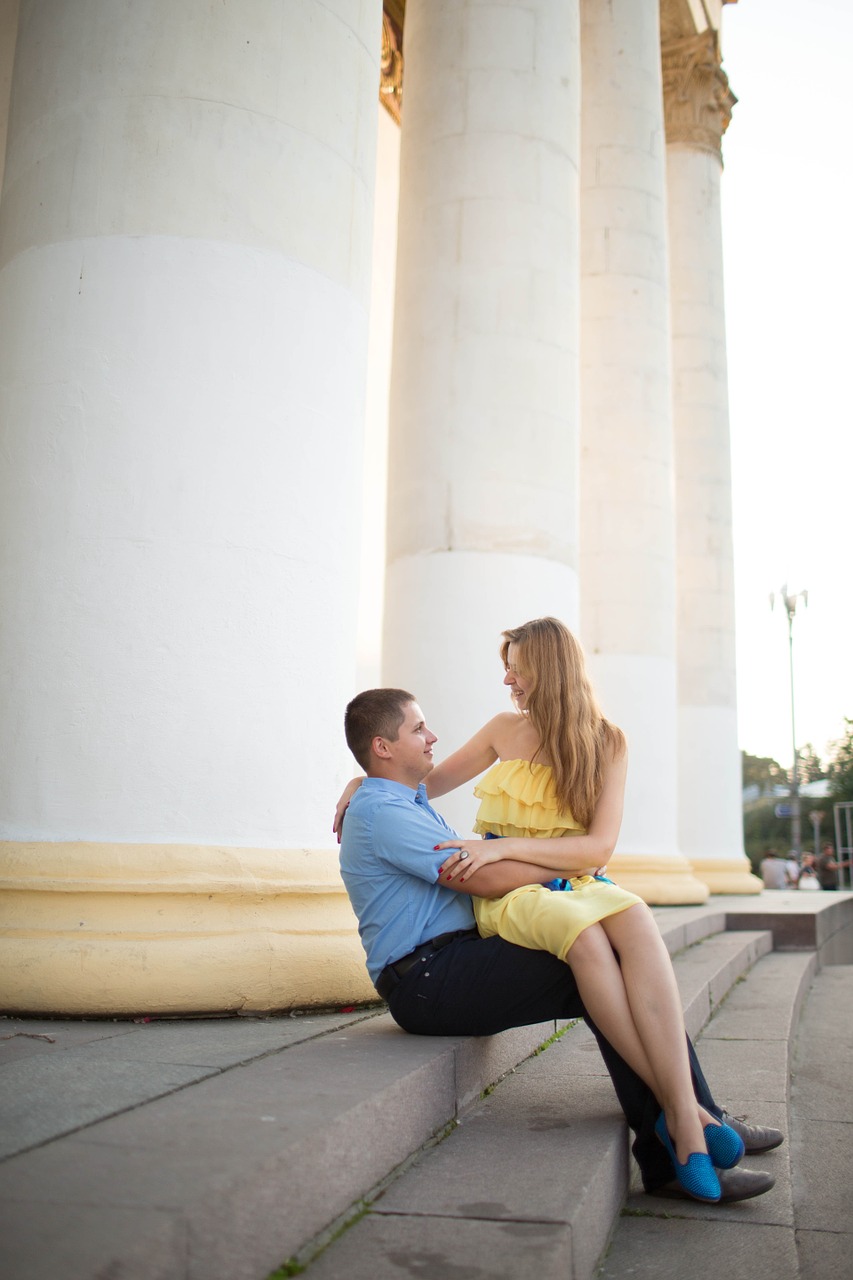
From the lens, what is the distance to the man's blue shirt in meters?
7.39

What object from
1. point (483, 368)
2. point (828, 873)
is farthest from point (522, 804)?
point (828, 873)

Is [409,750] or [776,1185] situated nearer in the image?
[776,1185]

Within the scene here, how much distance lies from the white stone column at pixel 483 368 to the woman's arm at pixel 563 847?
8476 millimetres

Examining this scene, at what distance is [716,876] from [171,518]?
25114 millimetres

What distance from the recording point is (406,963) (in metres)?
7.38

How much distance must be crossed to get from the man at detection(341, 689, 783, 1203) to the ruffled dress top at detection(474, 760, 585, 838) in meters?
0.48

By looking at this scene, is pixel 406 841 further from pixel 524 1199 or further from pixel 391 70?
pixel 391 70

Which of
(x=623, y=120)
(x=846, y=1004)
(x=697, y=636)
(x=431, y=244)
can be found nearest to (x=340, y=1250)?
(x=846, y=1004)

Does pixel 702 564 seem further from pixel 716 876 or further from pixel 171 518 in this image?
pixel 171 518

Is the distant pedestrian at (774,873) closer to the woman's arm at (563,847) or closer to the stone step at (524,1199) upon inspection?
the stone step at (524,1199)

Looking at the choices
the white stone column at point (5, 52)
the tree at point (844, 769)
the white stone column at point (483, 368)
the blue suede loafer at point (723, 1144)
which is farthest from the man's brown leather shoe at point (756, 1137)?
the tree at point (844, 769)

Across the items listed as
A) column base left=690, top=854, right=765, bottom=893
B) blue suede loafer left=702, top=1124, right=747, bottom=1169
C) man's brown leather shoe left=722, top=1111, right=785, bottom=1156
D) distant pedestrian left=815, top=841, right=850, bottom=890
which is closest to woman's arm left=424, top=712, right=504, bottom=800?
man's brown leather shoe left=722, top=1111, right=785, bottom=1156

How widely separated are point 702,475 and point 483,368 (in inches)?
687

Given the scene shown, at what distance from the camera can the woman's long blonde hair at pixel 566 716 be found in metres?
7.80
